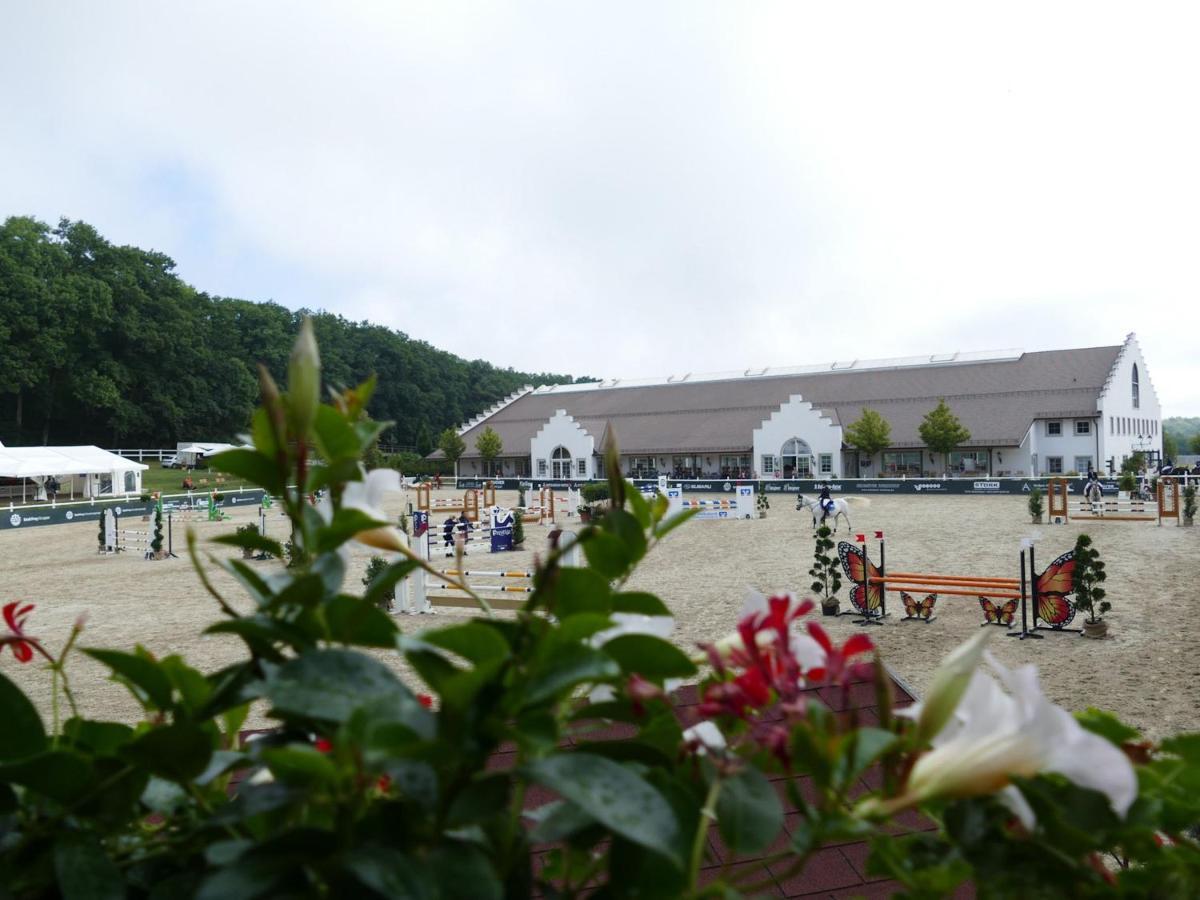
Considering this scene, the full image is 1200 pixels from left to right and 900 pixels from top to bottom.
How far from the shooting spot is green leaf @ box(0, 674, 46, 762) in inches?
27.6

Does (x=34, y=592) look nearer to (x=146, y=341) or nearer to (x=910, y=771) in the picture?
(x=910, y=771)

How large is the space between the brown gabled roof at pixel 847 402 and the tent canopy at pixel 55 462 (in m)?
20.8

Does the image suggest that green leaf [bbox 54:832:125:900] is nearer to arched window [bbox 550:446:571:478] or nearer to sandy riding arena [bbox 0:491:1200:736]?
sandy riding arena [bbox 0:491:1200:736]

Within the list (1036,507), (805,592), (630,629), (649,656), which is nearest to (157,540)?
(805,592)

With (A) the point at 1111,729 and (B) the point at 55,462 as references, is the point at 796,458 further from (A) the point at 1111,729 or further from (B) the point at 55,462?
(A) the point at 1111,729

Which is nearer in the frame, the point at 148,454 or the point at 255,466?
Answer: the point at 255,466

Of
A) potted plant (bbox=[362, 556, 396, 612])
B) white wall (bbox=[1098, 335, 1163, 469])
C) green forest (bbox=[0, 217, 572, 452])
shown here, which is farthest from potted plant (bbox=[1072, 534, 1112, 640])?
green forest (bbox=[0, 217, 572, 452])

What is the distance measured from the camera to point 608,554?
804mm

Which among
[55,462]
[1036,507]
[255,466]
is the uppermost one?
[55,462]

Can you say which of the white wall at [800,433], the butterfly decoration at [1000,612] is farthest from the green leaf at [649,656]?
the white wall at [800,433]

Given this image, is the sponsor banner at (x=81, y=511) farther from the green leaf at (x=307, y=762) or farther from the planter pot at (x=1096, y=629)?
the green leaf at (x=307, y=762)

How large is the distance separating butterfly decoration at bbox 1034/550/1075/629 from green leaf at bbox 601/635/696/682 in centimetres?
1114

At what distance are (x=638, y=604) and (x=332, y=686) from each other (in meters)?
0.30

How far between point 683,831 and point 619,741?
0.11 metres
